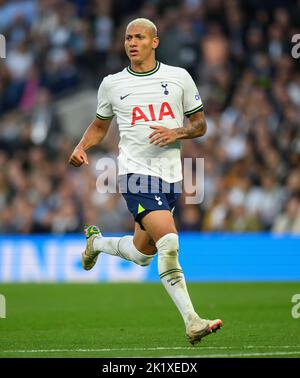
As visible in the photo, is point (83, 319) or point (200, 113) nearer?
point (200, 113)

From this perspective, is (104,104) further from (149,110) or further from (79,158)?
(79,158)

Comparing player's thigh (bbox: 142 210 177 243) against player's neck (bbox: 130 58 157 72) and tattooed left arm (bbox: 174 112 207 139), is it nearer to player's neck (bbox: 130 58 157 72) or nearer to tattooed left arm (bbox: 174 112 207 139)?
tattooed left arm (bbox: 174 112 207 139)

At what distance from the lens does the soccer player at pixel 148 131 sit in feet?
31.5

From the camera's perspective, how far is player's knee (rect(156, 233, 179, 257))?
30.6ft

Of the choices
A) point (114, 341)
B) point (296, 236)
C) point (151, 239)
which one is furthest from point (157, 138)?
point (296, 236)

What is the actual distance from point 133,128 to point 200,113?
69 centimetres

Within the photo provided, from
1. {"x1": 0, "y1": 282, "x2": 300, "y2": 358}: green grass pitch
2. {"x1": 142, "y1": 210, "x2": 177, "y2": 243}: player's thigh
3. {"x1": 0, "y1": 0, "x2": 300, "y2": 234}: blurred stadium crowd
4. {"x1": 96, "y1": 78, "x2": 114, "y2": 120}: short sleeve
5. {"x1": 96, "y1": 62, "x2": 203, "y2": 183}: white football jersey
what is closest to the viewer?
{"x1": 0, "y1": 282, "x2": 300, "y2": 358}: green grass pitch

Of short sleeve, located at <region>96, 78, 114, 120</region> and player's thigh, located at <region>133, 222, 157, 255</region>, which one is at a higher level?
short sleeve, located at <region>96, 78, 114, 120</region>

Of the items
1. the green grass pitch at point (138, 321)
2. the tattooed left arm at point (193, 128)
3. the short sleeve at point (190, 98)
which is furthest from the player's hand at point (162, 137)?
the green grass pitch at point (138, 321)

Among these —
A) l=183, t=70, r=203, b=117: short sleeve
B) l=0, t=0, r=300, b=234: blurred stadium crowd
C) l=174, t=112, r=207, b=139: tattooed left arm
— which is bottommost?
l=174, t=112, r=207, b=139: tattooed left arm

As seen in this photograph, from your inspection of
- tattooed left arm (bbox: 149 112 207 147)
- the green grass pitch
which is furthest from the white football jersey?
the green grass pitch

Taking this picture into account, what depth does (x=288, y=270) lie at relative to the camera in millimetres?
18906

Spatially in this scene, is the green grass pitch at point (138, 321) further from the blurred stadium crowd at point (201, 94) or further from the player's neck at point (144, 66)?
the player's neck at point (144, 66)
